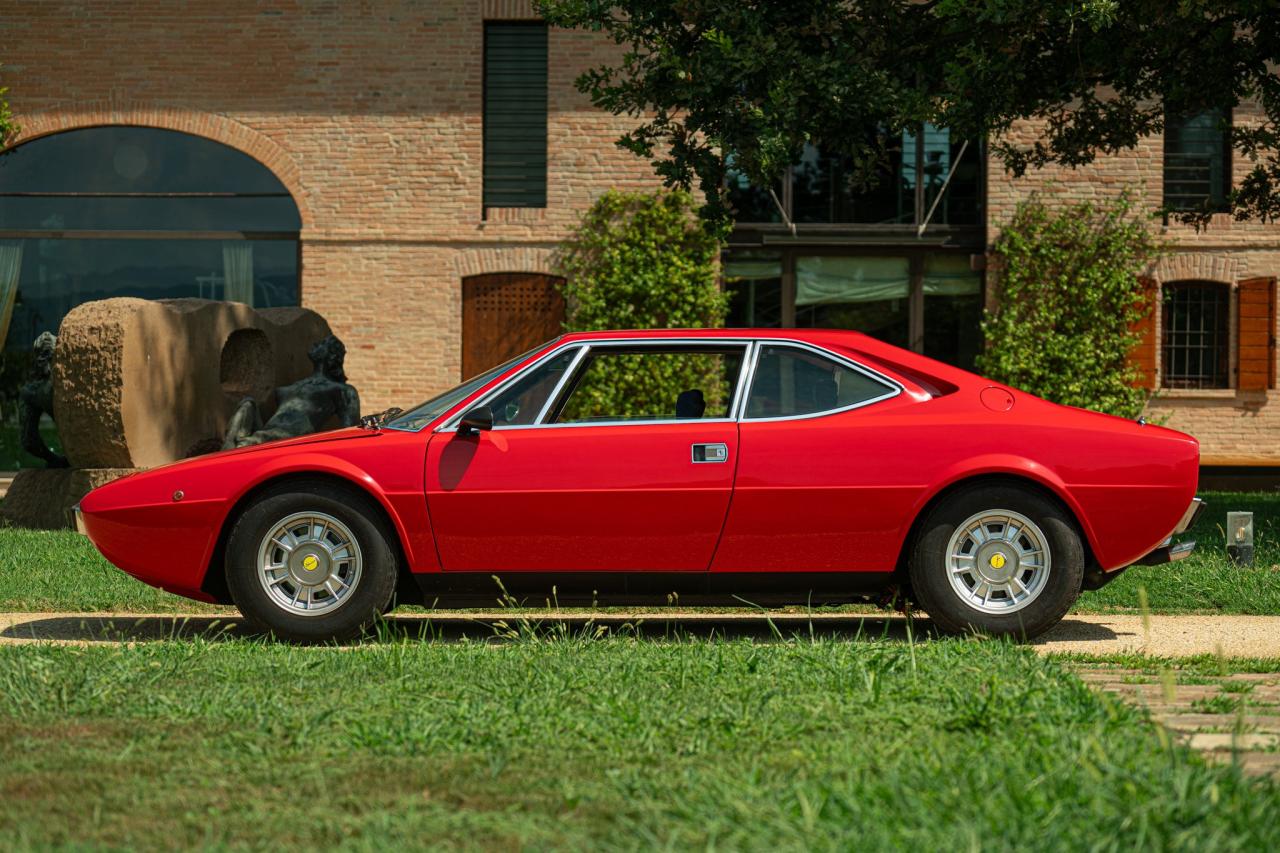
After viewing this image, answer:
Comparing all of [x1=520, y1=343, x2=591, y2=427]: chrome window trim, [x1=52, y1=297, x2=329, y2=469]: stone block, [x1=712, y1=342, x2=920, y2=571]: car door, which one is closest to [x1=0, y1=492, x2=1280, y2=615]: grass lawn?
[x1=712, y1=342, x2=920, y2=571]: car door

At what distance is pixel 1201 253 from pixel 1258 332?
140 cm

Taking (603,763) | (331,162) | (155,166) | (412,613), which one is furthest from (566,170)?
(603,763)

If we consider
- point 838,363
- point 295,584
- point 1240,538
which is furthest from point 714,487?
point 1240,538

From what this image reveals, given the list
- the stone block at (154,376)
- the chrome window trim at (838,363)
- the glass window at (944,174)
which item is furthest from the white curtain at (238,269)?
the chrome window trim at (838,363)

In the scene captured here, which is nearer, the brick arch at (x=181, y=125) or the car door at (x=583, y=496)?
the car door at (x=583, y=496)

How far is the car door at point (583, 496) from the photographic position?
6340 mm

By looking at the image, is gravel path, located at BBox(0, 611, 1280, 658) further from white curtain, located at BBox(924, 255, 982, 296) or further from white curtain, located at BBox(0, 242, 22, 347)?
white curtain, located at BBox(0, 242, 22, 347)

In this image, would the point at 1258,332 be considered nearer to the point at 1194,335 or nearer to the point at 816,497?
the point at 1194,335

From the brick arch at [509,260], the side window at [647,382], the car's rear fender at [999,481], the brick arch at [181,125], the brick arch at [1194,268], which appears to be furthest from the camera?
the brick arch at [1194,268]

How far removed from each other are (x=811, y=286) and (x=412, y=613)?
14.2 meters

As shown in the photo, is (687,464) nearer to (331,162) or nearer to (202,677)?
(202,677)

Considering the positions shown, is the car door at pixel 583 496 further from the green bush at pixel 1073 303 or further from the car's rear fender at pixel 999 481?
the green bush at pixel 1073 303

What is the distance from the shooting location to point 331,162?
812 inches

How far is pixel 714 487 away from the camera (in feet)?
20.8
